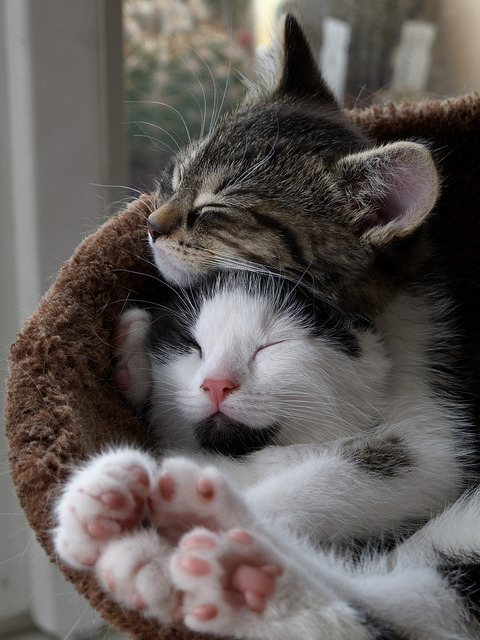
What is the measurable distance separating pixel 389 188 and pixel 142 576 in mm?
683

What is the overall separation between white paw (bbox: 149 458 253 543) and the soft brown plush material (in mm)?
104

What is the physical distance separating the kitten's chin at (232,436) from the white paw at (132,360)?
0.14m

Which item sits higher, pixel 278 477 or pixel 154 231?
pixel 154 231

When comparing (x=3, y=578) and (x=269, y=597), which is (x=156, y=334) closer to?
(x=269, y=597)

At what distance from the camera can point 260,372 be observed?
987mm

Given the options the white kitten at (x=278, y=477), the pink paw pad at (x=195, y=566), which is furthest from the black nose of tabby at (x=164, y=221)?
the pink paw pad at (x=195, y=566)

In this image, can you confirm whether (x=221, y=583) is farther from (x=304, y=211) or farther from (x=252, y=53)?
(x=252, y=53)

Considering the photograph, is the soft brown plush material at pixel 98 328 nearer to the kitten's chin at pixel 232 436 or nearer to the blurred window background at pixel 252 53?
the kitten's chin at pixel 232 436

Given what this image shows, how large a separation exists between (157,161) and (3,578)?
111cm

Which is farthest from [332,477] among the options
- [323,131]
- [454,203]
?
[454,203]

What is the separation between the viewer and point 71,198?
61.8 inches

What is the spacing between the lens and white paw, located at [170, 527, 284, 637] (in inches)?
24.2

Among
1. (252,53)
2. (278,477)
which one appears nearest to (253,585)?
(278,477)

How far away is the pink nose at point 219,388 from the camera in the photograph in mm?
971
